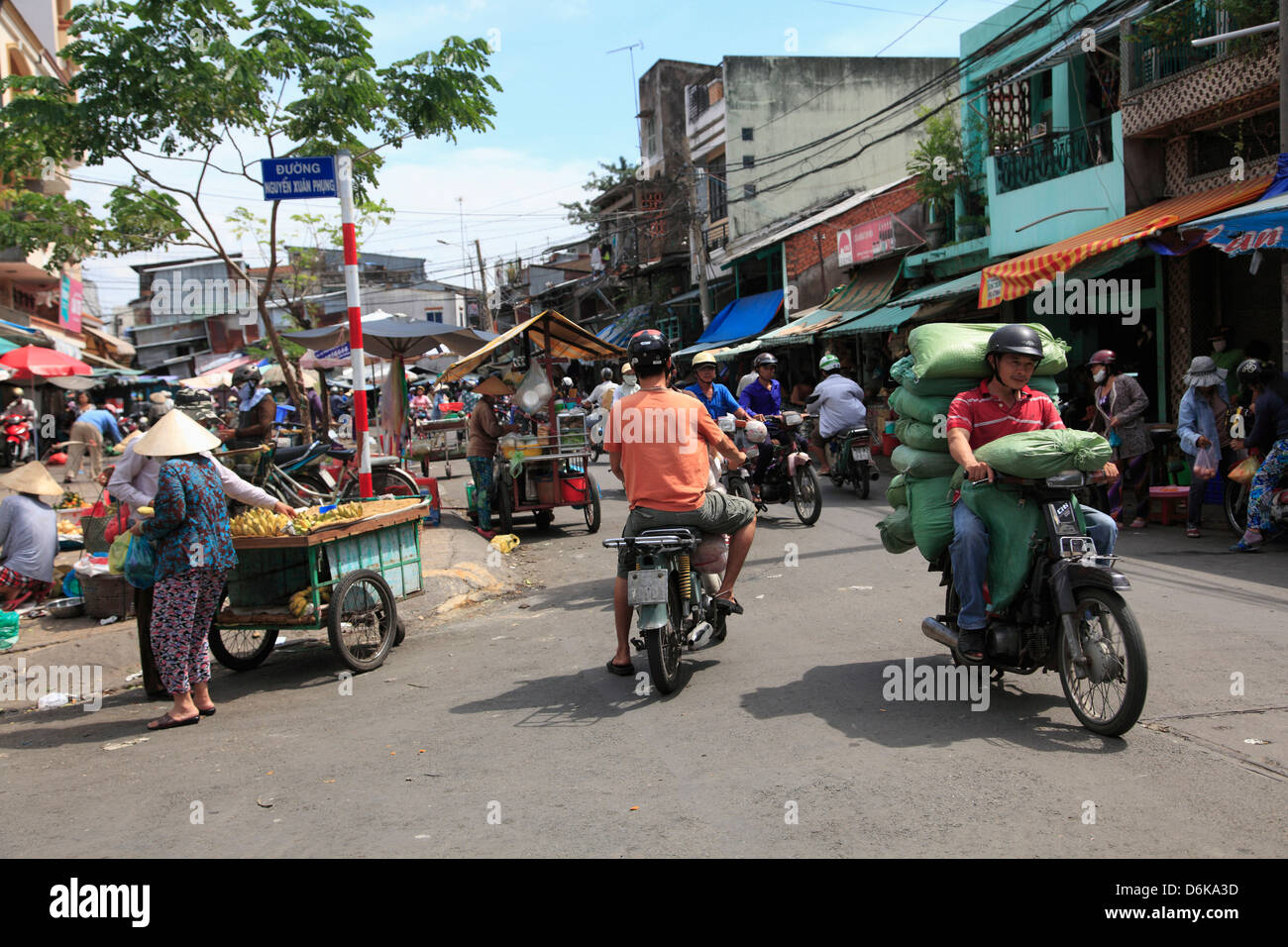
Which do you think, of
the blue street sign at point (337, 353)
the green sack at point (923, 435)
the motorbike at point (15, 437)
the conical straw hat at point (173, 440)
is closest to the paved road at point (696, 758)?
the green sack at point (923, 435)

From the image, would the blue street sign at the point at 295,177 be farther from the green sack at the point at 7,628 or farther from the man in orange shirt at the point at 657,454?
the man in orange shirt at the point at 657,454

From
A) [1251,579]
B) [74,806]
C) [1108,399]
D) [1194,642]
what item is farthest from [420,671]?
[1108,399]

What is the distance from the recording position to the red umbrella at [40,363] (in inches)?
708

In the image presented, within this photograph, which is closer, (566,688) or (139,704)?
(566,688)

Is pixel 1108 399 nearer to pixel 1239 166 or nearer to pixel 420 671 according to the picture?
pixel 1239 166

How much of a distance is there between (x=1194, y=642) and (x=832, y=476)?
814 cm

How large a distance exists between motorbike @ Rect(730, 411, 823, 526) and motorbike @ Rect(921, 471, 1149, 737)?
255 inches

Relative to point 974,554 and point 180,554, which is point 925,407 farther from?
point 180,554

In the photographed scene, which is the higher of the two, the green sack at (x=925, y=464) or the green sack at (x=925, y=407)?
the green sack at (x=925, y=407)

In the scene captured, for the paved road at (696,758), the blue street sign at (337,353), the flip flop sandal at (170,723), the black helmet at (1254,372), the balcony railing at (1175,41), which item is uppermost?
the balcony railing at (1175,41)

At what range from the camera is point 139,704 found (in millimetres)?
6543

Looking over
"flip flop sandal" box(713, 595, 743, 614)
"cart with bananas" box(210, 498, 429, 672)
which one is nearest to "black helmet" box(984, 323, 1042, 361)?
"flip flop sandal" box(713, 595, 743, 614)

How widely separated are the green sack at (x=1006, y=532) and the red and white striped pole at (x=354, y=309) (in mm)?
5541

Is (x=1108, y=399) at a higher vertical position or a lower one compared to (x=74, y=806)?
higher
